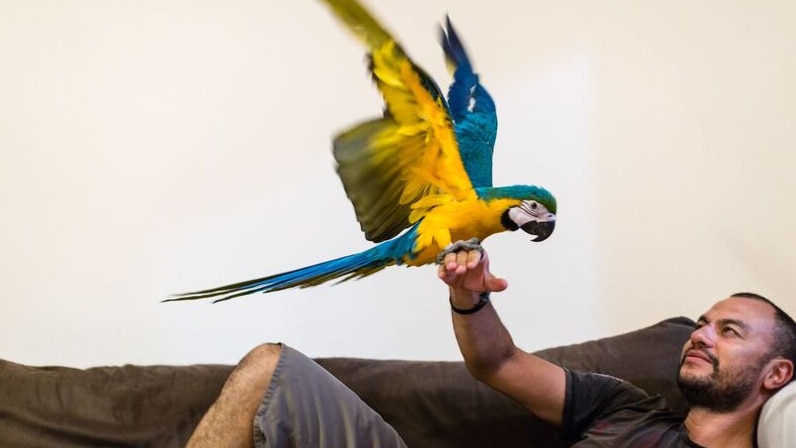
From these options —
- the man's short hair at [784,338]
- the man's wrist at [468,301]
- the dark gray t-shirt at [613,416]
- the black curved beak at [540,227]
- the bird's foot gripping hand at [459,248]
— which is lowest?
the dark gray t-shirt at [613,416]

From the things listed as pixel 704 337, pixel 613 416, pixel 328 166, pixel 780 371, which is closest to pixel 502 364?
pixel 613 416

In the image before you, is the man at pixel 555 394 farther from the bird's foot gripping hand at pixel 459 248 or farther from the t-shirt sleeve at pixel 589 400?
the bird's foot gripping hand at pixel 459 248

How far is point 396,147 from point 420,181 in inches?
2.3

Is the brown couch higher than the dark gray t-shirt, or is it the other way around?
the brown couch

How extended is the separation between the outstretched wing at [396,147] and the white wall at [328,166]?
560 millimetres

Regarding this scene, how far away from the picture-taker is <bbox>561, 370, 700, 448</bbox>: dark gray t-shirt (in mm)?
1114

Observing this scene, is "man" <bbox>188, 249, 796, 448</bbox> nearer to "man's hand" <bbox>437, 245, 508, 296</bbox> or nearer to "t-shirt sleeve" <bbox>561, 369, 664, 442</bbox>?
"t-shirt sleeve" <bbox>561, 369, 664, 442</bbox>

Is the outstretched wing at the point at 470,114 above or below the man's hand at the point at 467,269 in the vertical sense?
above

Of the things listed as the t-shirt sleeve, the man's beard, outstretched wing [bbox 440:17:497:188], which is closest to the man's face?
the man's beard

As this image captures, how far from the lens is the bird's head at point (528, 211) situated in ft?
2.84

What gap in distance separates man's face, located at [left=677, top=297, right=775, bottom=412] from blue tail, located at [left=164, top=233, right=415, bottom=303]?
0.54 meters

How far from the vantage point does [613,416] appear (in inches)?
45.7

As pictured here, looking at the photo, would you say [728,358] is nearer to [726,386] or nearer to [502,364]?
[726,386]

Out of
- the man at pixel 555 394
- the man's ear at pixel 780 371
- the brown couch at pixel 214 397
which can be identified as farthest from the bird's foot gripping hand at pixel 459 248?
the man's ear at pixel 780 371
